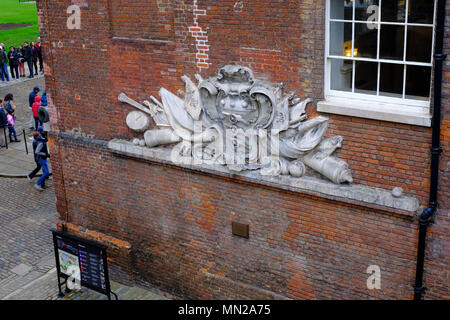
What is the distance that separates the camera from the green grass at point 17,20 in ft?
132

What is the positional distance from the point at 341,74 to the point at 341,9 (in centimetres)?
88

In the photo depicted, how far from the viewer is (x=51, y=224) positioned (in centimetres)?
1480

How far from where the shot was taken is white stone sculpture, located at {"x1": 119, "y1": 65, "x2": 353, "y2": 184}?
885 centimetres

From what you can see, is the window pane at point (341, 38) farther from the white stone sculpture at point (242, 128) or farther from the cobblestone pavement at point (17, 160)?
the cobblestone pavement at point (17, 160)

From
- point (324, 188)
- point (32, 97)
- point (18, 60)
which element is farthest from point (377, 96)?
point (18, 60)

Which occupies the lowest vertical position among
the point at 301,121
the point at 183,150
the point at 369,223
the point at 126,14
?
the point at 369,223

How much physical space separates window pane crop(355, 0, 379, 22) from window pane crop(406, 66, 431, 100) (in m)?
0.81

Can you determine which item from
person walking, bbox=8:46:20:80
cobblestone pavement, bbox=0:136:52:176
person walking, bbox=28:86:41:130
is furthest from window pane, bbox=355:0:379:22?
person walking, bbox=8:46:20:80

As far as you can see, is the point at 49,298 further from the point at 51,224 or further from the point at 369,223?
the point at 369,223

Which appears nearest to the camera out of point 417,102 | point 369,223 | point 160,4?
point 417,102

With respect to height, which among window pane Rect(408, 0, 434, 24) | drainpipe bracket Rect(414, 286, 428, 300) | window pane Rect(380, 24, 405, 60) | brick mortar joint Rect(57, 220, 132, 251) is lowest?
brick mortar joint Rect(57, 220, 132, 251)

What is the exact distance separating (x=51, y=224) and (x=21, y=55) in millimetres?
17282

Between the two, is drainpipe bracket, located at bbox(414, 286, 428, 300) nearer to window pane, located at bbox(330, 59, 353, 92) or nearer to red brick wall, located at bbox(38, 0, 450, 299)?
red brick wall, located at bbox(38, 0, 450, 299)
